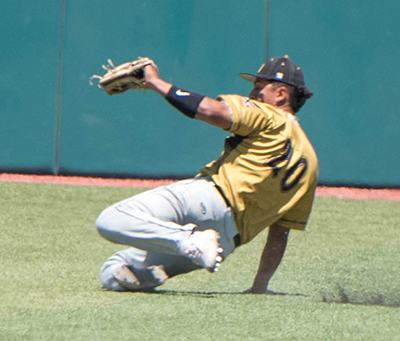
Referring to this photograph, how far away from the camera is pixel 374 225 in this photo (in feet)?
26.2

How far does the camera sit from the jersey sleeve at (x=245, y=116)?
14.9 ft

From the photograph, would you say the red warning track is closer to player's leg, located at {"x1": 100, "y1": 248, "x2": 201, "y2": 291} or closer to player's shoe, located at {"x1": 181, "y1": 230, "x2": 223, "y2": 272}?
player's leg, located at {"x1": 100, "y1": 248, "x2": 201, "y2": 291}

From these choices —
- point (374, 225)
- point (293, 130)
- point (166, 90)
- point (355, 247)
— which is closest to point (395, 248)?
point (355, 247)

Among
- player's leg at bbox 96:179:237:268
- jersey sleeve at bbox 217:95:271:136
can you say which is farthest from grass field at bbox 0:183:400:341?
jersey sleeve at bbox 217:95:271:136

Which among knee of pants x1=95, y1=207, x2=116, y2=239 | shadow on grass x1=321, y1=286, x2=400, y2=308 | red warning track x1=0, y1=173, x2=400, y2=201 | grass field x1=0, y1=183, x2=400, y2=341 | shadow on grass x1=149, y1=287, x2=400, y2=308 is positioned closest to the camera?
grass field x1=0, y1=183, x2=400, y2=341

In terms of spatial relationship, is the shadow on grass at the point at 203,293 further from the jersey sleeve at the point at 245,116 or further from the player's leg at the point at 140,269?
the jersey sleeve at the point at 245,116

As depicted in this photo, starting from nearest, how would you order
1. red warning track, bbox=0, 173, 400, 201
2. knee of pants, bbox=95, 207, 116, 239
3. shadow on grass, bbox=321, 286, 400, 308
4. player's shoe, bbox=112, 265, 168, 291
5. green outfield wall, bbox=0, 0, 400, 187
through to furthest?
knee of pants, bbox=95, 207, 116, 239 < player's shoe, bbox=112, 265, 168, 291 < shadow on grass, bbox=321, 286, 400, 308 < red warning track, bbox=0, 173, 400, 201 < green outfield wall, bbox=0, 0, 400, 187

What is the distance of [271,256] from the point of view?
5023mm

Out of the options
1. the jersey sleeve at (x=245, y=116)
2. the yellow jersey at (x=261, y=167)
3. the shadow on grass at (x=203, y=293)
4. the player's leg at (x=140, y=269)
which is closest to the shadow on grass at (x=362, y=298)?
the shadow on grass at (x=203, y=293)

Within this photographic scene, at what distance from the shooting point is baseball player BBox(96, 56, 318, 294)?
4.50m

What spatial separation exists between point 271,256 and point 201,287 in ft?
1.54

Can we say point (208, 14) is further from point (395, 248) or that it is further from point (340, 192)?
point (395, 248)

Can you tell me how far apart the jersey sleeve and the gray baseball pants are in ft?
1.19

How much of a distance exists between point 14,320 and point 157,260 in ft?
3.60
